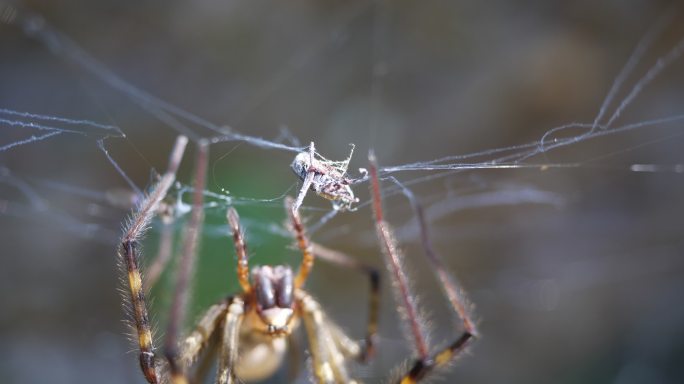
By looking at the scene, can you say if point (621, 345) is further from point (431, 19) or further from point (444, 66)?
point (431, 19)

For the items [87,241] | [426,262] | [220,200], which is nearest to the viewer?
[220,200]

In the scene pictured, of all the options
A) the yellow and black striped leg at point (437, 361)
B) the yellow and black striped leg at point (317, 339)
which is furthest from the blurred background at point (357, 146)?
the yellow and black striped leg at point (437, 361)

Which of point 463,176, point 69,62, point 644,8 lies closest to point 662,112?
point 644,8

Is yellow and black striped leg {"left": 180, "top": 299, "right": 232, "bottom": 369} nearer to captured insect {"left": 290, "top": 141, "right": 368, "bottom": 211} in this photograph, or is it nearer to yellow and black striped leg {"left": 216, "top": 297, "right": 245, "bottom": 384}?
yellow and black striped leg {"left": 216, "top": 297, "right": 245, "bottom": 384}

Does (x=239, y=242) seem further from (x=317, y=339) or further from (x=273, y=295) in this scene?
(x=317, y=339)

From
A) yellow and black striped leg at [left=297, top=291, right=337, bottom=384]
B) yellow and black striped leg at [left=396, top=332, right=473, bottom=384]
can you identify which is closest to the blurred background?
yellow and black striped leg at [left=297, top=291, right=337, bottom=384]
